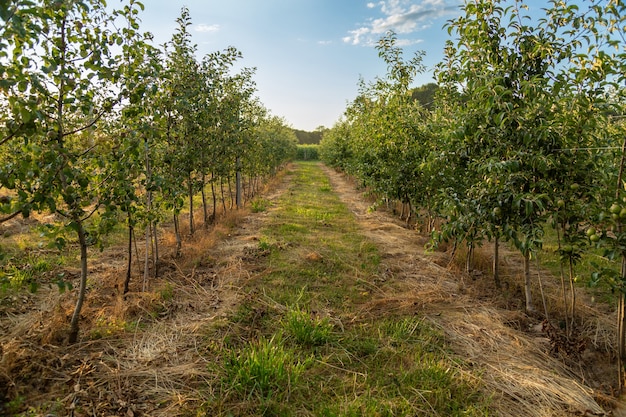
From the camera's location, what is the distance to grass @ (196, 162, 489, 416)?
3.08 metres

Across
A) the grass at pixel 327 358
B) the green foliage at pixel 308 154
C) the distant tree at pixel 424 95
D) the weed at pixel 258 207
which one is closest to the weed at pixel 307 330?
the grass at pixel 327 358

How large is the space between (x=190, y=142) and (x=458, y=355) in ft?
19.9

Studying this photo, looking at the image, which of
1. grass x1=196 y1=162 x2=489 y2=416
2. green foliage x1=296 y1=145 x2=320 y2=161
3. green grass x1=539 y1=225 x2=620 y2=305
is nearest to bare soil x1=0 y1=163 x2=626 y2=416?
grass x1=196 y1=162 x2=489 y2=416

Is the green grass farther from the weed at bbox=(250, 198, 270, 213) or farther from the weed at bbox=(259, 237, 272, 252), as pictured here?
the weed at bbox=(250, 198, 270, 213)

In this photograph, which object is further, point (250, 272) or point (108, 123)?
point (250, 272)

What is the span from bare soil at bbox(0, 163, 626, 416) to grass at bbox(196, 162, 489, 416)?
18 centimetres

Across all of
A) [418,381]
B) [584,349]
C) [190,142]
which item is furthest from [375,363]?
[190,142]

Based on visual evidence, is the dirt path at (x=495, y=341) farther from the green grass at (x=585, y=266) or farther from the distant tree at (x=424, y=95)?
the distant tree at (x=424, y=95)

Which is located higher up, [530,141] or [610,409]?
[530,141]

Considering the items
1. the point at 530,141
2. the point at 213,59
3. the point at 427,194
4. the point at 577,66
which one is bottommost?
the point at 427,194

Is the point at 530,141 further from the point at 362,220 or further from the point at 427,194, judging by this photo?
the point at 362,220

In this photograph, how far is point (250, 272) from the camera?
6.17m

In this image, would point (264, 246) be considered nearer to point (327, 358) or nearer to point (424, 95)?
point (327, 358)

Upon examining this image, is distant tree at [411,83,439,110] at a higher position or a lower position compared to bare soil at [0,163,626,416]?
higher
